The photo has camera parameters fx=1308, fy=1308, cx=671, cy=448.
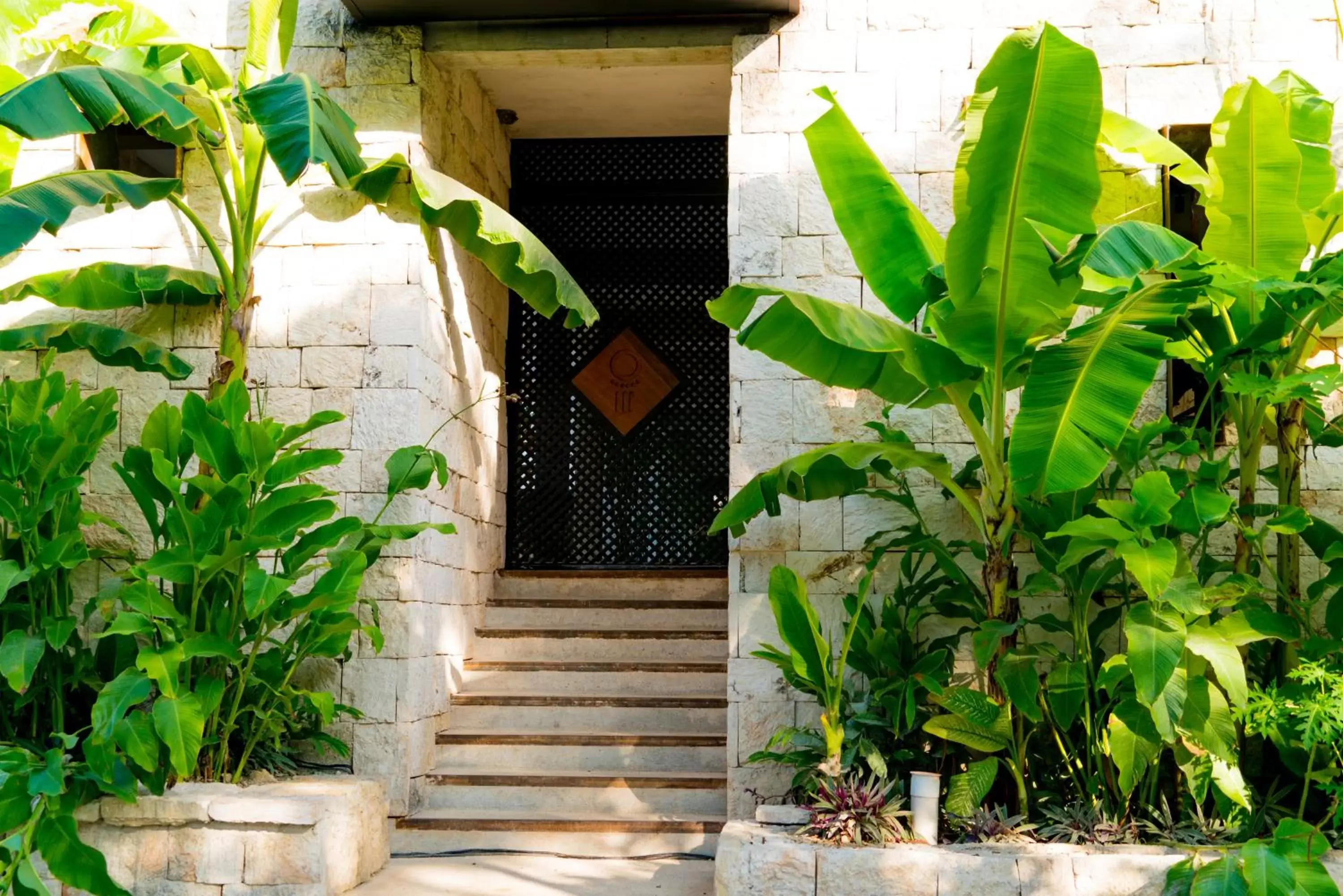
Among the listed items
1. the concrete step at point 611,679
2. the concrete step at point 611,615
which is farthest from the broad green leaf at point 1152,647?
the concrete step at point 611,615

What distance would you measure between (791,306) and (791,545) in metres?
1.44

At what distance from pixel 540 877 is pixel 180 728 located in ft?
4.86

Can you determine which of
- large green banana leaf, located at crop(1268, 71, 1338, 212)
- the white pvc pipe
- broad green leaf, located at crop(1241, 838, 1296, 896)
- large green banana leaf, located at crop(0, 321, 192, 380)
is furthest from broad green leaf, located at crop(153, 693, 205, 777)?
large green banana leaf, located at crop(1268, 71, 1338, 212)

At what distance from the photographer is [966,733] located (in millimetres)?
4684

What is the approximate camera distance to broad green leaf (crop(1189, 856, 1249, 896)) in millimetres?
4035

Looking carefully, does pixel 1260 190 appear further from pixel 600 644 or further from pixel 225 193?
pixel 225 193

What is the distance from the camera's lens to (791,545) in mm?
5488

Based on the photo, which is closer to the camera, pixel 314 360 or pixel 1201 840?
pixel 1201 840

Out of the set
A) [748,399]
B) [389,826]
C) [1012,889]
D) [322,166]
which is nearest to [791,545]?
[748,399]

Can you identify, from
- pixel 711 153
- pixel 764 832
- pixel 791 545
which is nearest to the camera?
pixel 764 832

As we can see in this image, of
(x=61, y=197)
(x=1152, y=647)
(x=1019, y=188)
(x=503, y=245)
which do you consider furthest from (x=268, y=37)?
(x=1152, y=647)

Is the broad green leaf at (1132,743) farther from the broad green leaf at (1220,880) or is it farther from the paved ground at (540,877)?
the paved ground at (540,877)

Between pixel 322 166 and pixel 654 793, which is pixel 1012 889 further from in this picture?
pixel 322 166

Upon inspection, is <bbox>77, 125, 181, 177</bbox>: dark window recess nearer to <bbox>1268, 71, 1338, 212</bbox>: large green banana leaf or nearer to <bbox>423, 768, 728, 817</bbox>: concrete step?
<bbox>423, 768, 728, 817</bbox>: concrete step
